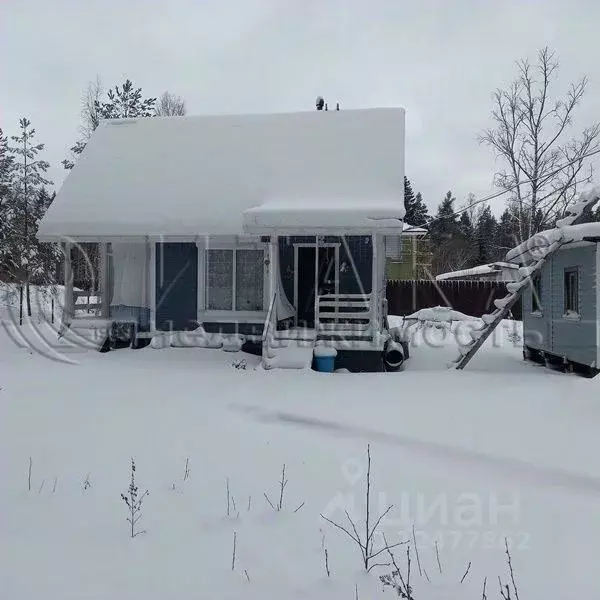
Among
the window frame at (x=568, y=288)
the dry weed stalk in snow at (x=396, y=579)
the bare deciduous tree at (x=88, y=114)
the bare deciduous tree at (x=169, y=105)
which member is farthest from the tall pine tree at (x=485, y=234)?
the dry weed stalk in snow at (x=396, y=579)

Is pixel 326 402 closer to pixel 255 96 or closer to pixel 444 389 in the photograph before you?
pixel 444 389

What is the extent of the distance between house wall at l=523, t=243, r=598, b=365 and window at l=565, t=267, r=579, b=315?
0.35 feet

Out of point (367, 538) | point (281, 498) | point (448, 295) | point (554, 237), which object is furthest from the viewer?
point (448, 295)

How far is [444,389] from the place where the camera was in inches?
337

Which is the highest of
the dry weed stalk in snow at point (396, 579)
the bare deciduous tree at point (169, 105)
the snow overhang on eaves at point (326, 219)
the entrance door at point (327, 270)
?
the bare deciduous tree at point (169, 105)

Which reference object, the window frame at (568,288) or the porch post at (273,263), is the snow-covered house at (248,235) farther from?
the window frame at (568,288)

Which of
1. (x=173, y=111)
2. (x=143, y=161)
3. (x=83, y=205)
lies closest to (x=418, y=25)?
(x=143, y=161)

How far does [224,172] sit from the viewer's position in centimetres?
1332

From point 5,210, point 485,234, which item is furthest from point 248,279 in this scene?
point 485,234

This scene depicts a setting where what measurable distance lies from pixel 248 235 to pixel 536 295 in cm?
698

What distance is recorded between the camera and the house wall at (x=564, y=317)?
953 centimetres

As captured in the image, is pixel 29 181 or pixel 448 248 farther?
pixel 448 248

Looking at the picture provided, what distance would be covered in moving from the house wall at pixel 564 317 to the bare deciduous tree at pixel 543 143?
1277 cm

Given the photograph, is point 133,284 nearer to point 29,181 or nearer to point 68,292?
point 68,292
